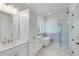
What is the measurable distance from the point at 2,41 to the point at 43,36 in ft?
3.28

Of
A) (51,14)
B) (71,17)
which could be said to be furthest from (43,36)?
(71,17)

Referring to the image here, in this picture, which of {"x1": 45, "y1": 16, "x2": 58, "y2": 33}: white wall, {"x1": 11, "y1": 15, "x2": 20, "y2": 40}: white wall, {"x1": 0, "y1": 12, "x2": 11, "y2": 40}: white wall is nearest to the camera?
{"x1": 0, "y1": 12, "x2": 11, "y2": 40}: white wall

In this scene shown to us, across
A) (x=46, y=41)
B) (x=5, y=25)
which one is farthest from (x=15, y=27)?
(x=46, y=41)

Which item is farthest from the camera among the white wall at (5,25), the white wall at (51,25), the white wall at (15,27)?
the white wall at (51,25)

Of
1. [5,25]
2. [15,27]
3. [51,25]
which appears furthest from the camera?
[51,25]

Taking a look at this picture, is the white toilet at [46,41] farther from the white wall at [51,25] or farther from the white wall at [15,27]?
the white wall at [15,27]

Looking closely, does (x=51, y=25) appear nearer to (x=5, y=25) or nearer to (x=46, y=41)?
(x=46, y=41)

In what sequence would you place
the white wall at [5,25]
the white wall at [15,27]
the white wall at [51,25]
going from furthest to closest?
the white wall at [51,25], the white wall at [15,27], the white wall at [5,25]

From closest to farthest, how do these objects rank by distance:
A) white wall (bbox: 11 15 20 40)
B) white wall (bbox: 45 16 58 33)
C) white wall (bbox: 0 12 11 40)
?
white wall (bbox: 0 12 11 40)
white wall (bbox: 11 15 20 40)
white wall (bbox: 45 16 58 33)

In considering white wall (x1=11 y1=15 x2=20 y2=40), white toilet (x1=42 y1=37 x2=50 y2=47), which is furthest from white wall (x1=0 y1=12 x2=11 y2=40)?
white toilet (x1=42 y1=37 x2=50 y2=47)

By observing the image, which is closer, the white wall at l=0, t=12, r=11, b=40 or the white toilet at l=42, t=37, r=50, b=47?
the white wall at l=0, t=12, r=11, b=40

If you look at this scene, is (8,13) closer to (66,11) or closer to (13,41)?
(13,41)

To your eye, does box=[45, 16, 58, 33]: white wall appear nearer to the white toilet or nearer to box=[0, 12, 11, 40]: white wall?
the white toilet

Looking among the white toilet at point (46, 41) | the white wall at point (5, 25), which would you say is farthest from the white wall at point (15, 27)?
the white toilet at point (46, 41)
